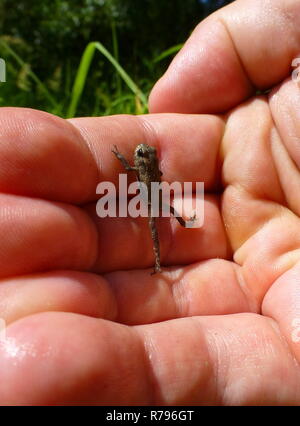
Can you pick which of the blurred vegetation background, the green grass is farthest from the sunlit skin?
the blurred vegetation background

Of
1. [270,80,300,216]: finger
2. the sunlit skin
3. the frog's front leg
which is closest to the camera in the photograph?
the sunlit skin

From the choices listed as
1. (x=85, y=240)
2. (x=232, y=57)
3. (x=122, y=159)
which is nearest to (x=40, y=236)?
(x=85, y=240)

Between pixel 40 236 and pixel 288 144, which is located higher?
pixel 288 144

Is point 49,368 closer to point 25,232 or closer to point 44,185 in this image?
point 25,232

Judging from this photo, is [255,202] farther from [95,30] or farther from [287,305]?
[95,30]

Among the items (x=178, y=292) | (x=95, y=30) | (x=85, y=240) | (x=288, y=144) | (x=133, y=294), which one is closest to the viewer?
(x=85, y=240)

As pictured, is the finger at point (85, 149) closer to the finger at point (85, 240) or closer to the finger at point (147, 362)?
the finger at point (85, 240)

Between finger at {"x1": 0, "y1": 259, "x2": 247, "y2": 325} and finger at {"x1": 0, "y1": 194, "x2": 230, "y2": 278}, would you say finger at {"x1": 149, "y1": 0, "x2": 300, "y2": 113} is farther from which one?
finger at {"x1": 0, "y1": 259, "x2": 247, "y2": 325}
